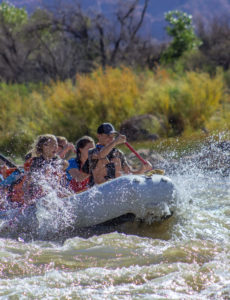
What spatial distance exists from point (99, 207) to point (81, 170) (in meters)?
0.79

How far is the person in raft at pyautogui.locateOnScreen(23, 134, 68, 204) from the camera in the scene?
482 centimetres

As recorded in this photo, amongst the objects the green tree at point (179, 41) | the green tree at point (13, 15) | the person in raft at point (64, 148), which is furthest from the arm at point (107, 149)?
the green tree at point (13, 15)

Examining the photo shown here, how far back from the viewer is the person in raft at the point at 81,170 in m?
5.33

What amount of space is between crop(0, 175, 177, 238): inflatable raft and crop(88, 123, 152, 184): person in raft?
0.36m

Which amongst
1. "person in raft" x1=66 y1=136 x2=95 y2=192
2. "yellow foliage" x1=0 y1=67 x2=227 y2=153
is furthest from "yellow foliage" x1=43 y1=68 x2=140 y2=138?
"person in raft" x1=66 y1=136 x2=95 y2=192

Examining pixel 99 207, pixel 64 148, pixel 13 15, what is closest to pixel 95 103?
pixel 64 148

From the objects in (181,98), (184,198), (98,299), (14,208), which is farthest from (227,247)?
(181,98)

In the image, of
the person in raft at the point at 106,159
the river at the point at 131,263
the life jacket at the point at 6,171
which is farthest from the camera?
the life jacket at the point at 6,171

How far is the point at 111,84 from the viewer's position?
1102 centimetres

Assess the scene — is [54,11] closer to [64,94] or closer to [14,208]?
[64,94]

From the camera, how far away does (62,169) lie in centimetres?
494

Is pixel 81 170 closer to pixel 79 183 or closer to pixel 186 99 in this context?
pixel 79 183

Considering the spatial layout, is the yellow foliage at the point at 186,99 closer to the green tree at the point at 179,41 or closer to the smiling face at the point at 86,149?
the smiling face at the point at 86,149

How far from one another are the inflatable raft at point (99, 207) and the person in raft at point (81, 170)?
53 cm
